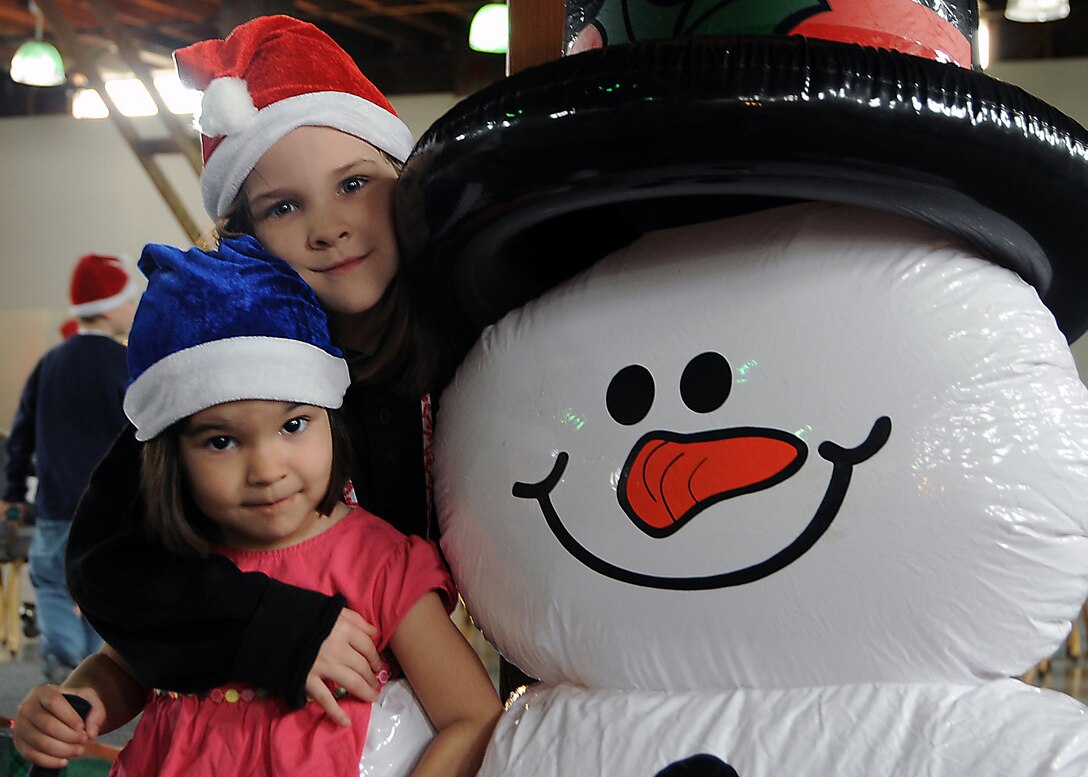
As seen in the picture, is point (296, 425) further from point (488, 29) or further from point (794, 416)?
point (488, 29)

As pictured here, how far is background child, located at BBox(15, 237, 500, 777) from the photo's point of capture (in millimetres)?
1036

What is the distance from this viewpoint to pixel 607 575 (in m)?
0.96

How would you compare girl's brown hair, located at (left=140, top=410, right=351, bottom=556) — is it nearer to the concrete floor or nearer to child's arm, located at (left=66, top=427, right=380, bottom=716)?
child's arm, located at (left=66, top=427, right=380, bottom=716)

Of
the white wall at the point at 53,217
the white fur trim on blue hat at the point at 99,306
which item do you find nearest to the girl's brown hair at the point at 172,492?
the white fur trim on blue hat at the point at 99,306

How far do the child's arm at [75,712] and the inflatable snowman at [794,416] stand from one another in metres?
0.43

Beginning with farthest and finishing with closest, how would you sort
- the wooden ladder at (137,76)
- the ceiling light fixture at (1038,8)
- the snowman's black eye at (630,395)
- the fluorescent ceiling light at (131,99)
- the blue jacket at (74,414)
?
the fluorescent ceiling light at (131,99) → the ceiling light fixture at (1038,8) → the wooden ladder at (137,76) → the blue jacket at (74,414) → the snowman's black eye at (630,395)

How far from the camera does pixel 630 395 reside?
98cm

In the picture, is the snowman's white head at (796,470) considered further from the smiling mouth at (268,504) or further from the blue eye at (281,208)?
the blue eye at (281,208)

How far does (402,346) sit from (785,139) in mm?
464

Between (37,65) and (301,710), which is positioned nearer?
(301,710)

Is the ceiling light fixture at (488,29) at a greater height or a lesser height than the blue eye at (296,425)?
greater

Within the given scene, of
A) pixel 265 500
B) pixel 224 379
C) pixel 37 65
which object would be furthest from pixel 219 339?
pixel 37 65

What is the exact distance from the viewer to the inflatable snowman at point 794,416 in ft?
2.85

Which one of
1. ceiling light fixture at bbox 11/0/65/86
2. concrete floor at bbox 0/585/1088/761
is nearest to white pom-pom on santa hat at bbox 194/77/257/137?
concrete floor at bbox 0/585/1088/761
